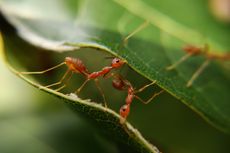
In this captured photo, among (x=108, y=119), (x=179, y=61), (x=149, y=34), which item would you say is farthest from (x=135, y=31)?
(x=108, y=119)

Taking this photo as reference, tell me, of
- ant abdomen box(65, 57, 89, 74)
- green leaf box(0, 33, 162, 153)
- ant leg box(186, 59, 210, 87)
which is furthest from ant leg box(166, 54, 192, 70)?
green leaf box(0, 33, 162, 153)

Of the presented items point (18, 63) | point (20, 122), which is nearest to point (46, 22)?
point (18, 63)

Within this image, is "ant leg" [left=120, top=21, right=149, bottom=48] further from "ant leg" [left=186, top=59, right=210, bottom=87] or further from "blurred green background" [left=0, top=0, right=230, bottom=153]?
"ant leg" [left=186, top=59, right=210, bottom=87]

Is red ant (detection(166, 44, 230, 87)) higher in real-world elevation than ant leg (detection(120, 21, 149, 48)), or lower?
lower

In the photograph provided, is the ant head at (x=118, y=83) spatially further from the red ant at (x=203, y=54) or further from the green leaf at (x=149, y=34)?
the red ant at (x=203, y=54)

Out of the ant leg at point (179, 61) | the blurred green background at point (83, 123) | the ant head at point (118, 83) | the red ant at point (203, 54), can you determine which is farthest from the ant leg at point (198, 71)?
the ant head at point (118, 83)

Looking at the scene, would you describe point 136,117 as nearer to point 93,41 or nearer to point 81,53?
point 81,53

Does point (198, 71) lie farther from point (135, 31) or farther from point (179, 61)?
point (135, 31)

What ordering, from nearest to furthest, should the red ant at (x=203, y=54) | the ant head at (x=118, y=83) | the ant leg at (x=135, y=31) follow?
1. the ant leg at (x=135, y=31)
2. the ant head at (x=118, y=83)
3. the red ant at (x=203, y=54)
